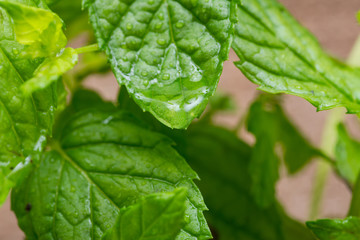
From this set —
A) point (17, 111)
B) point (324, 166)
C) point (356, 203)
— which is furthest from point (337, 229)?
point (324, 166)

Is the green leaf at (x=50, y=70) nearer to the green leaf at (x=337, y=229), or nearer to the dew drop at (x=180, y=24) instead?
the dew drop at (x=180, y=24)

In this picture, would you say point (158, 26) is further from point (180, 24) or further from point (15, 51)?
point (15, 51)

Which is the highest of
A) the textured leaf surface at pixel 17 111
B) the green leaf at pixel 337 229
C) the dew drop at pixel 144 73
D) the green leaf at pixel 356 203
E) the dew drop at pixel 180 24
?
the dew drop at pixel 180 24

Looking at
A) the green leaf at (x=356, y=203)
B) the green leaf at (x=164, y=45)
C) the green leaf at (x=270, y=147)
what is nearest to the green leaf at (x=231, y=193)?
the green leaf at (x=270, y=147)

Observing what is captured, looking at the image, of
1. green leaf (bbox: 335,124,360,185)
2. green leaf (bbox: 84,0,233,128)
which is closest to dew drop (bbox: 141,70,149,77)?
green leaf (bbox: 84,0,233,128)

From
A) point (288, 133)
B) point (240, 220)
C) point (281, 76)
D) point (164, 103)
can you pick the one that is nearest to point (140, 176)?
point (164, 103)
